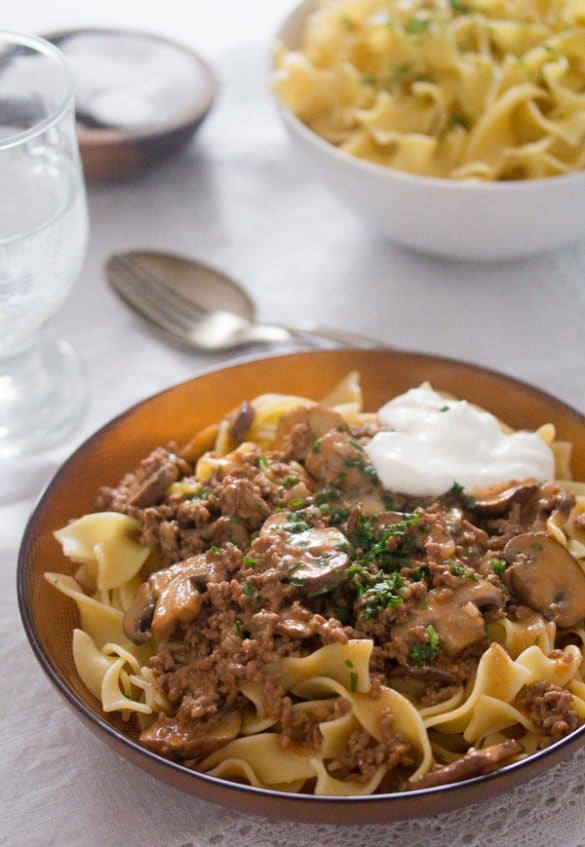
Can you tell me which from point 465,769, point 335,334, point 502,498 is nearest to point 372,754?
point 465,769

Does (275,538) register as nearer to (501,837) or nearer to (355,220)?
(501,837)

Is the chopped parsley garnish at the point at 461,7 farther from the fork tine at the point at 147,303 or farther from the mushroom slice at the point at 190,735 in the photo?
the mushroom slice at the point at 190,735

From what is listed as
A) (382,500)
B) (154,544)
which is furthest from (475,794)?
(154,544)

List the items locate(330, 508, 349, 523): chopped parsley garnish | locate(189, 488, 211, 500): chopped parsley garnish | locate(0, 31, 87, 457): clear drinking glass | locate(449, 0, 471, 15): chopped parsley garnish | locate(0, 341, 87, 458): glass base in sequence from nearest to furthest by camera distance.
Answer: locate(330, 508, 349, 523): chopped parsley garnish, locate(189, 488, 211, 500): chopped parsley garnish, locate(0, 31, 87, 457): clear drinking glass, locate(0, 341, 87, 458): glass base, locate(449, 0, 471, 15): chopped parsley garnish

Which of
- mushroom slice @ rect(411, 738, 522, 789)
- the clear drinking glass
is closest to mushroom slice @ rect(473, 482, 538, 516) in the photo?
mushroom slice @ rect(411, 738, 522, 789)

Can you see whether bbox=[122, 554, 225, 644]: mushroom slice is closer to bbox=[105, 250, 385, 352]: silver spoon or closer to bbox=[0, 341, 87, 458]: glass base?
bbox=[0, 341, 87, 458]: glass base

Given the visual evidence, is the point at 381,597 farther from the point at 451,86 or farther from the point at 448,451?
the point at 451,86
